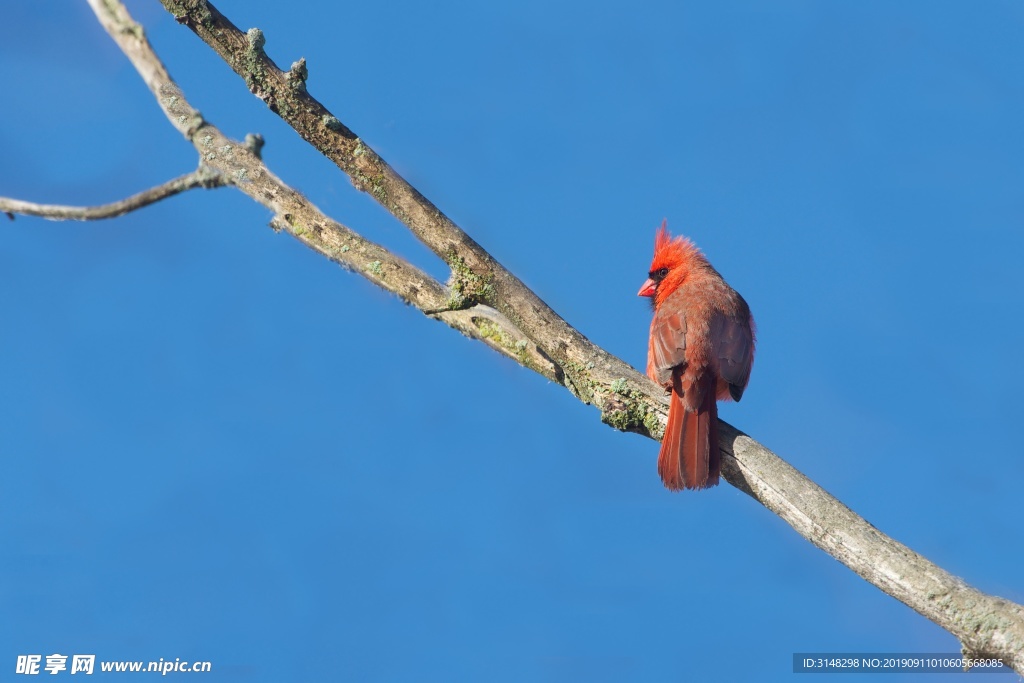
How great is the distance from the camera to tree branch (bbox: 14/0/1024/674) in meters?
3.58

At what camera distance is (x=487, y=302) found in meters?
4.42

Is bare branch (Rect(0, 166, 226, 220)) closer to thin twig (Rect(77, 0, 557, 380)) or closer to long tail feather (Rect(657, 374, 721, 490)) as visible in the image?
thin twig (Rect(77, 0, 557, 380))

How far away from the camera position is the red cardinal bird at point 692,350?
430 cm

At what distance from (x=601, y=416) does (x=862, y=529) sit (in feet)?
3.76

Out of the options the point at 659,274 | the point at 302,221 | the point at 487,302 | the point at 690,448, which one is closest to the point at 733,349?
the point at 690,448

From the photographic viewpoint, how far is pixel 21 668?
18.8 feet

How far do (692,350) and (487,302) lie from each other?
1098mm

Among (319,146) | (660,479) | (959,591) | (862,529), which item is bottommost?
(959,591)

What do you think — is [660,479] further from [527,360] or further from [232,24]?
[232,24]

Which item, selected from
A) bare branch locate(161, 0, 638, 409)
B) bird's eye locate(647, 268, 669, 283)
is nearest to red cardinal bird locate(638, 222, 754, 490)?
bird's eye locate(647, 268, 669, 283)

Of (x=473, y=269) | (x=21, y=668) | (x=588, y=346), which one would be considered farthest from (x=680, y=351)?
(x=21, y=668)

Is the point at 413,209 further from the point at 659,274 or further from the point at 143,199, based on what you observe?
the point at 659,274

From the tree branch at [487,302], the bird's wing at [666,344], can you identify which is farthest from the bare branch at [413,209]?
the bird's wing at [666,344]

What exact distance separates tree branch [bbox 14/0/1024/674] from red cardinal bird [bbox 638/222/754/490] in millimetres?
107
